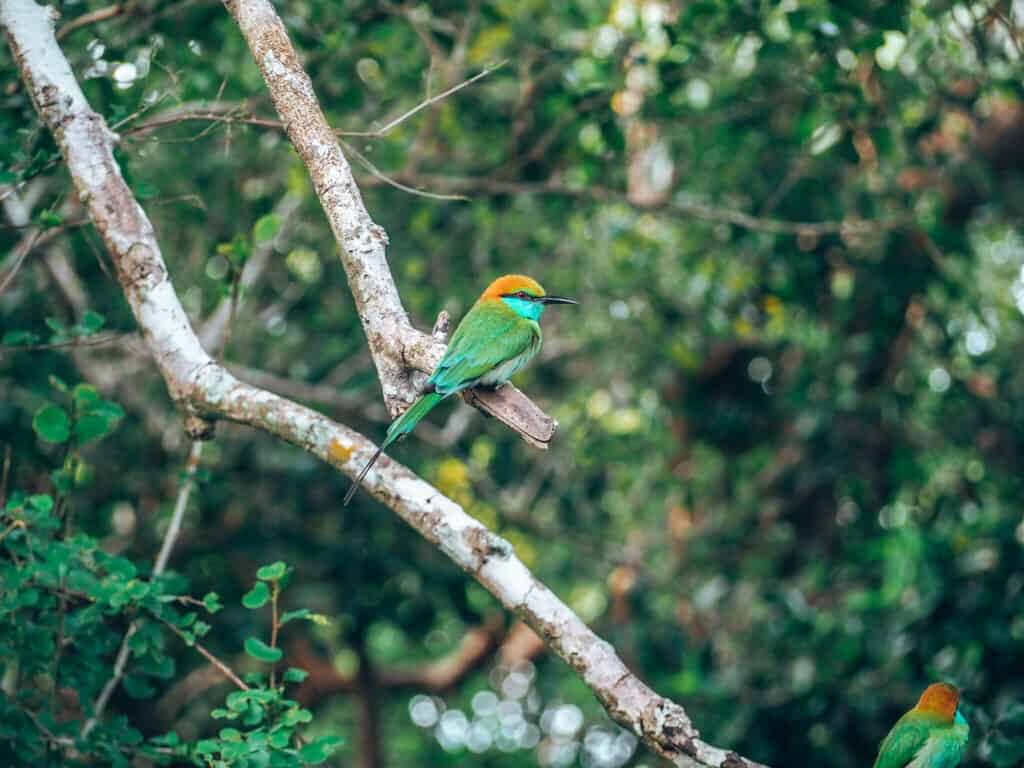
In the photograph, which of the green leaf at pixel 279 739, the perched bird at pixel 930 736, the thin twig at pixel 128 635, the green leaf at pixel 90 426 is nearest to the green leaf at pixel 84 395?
the green leaf at pixel 90 426

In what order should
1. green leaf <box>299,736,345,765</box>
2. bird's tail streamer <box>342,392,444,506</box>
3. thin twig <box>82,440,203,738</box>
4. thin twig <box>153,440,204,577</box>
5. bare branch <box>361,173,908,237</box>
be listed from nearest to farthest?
green leaf <box>299,736,345,765</box>, bird's tail streamer <box>342,392,444,506</box>, thin twig <box>82,440,203,738</box>, thin twig <box>153,440,204,577</box>, bare branch <box>361,173,908,237</box>

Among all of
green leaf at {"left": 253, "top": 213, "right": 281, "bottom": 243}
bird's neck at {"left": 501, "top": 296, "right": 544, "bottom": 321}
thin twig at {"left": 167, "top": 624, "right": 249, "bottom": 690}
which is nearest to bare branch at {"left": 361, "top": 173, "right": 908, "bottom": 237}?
green leaf at {"left": 253, "top": 213, "right": 281, "bottom": 243}

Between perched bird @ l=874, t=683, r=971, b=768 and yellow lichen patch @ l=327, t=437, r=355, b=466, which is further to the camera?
perched bird @ l=874, t=683, r=971, b=768

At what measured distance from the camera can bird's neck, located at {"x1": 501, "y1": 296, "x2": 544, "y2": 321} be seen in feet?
13.0

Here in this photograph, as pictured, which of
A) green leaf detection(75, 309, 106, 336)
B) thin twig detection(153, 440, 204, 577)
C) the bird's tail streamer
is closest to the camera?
the bird's tail streamer

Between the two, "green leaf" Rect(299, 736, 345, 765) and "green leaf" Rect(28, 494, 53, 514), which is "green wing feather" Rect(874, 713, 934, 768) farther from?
"green leaf" Rect(28, 494, 53, 514)

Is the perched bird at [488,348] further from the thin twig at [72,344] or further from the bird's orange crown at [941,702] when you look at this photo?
the bird's orange crown at [941,702]

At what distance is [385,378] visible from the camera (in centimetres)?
298

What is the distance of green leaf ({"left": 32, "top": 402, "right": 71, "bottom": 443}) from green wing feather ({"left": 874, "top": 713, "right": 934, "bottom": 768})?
275cm

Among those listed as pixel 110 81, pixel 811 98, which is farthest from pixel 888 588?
pixel 110 81

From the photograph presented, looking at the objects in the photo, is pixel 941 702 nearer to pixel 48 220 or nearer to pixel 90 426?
pixel 90 426

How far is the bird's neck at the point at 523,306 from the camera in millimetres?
3965

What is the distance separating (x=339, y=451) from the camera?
292 cm

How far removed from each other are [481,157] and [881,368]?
2.53m
